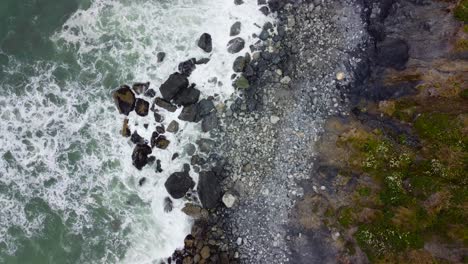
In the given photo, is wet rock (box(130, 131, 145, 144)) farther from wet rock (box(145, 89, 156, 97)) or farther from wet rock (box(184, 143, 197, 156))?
wet rock (box(184, 143, 197, 156))

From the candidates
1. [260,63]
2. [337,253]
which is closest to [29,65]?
[260,63]

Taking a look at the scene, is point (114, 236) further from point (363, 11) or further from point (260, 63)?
point (363, 11)

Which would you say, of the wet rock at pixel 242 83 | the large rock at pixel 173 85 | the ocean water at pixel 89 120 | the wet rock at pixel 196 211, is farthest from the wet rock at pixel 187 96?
the wet rock at pixel 196 211

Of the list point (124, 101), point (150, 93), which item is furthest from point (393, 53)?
point (124, 101)

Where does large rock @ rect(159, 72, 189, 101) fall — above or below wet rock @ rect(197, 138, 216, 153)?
above

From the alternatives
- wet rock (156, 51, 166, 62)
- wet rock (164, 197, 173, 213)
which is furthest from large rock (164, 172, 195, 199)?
wet rock (156, 51, 166, 62)
